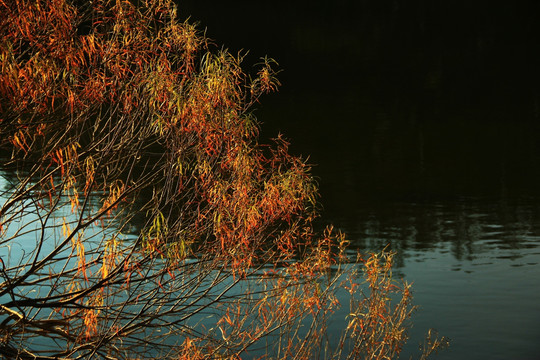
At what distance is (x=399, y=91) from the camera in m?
62.6

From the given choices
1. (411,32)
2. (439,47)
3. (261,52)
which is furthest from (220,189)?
Answer: (411,32)

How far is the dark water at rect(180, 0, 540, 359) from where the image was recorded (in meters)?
21.3

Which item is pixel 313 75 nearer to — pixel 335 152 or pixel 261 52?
pixel 261 52

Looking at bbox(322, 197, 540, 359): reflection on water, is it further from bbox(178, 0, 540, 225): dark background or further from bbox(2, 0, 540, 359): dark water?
bbox(178, 0, 540, 225): dark background

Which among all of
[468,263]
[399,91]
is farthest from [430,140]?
[468,263]

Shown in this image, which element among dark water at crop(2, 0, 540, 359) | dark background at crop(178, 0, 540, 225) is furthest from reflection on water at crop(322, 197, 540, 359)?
dark background at crop(178, 0, 540, 225)

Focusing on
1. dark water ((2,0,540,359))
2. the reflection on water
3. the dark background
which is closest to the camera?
the reflection on water

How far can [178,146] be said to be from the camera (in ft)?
34.6

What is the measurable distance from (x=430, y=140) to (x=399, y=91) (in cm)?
1819

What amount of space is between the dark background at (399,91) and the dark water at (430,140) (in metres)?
0.12

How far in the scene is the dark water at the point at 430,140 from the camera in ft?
69.9

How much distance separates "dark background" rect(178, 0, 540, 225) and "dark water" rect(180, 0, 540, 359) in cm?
12

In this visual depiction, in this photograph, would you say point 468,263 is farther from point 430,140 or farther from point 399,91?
point 399,91

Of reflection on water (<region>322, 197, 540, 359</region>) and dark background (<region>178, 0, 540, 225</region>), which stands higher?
dark background (<region>178, 0, 540, 225</region>)
